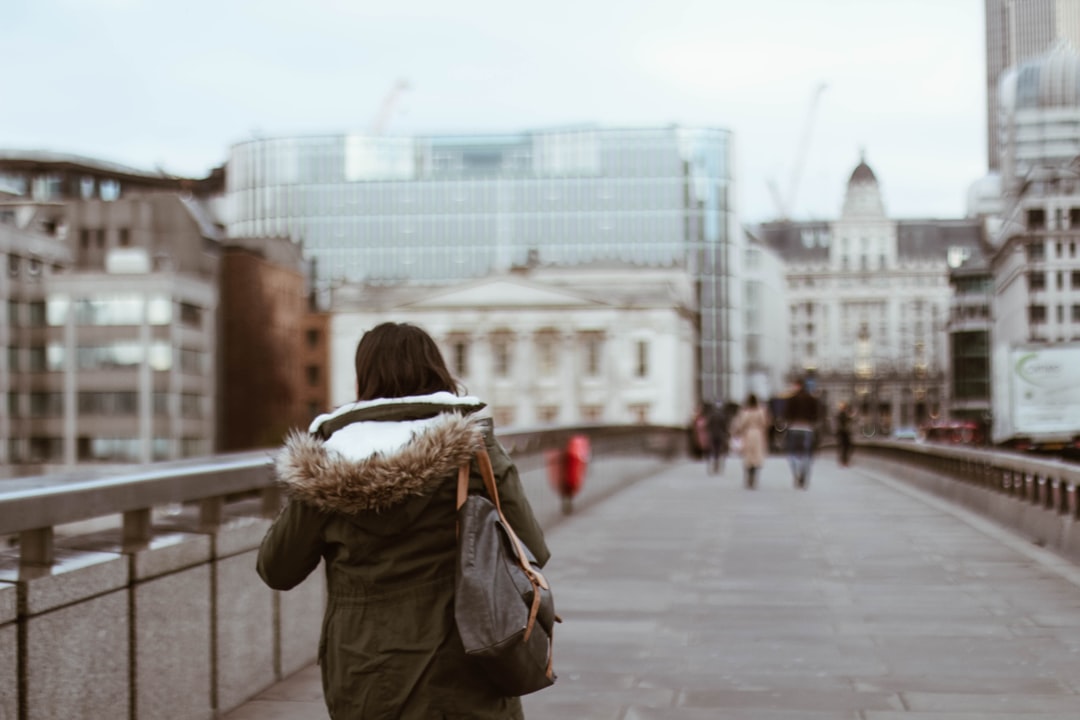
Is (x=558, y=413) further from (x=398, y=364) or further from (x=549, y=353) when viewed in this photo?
(x=398, y=364)

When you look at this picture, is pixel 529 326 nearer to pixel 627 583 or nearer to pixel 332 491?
pixel 627 583

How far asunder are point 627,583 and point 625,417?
10271 centimetres

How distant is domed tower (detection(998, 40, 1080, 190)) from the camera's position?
120875 mm

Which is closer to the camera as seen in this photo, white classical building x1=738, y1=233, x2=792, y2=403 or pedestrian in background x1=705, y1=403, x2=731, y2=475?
pedestrian in background x1=705, y1=403, x2=731, y2=475

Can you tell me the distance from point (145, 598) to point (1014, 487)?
42.0 feet

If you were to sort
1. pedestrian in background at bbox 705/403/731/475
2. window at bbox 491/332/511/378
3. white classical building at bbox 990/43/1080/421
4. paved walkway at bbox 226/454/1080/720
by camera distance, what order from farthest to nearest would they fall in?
window at bbox 491/332/511/378 < white classical building at bbox 990/43/1080/421 < pedestrian in background at bbox 705/403/731/475 < paved walkway at bbox 226/454/1080/720

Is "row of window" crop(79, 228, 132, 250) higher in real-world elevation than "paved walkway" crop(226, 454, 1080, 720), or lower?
higher

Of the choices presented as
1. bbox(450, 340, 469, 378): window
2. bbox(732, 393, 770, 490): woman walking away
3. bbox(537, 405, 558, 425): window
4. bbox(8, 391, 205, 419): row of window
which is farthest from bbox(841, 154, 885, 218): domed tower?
bbox(732, 393, 770, 490): woman walking away

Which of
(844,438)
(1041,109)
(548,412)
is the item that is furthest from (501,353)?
(844,438)

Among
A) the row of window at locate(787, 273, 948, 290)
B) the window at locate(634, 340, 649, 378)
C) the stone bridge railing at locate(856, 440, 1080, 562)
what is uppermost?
the row of window at locate(787, 273, 948, 290)

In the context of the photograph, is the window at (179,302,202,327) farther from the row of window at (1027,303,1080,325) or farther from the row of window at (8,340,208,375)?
the row of window at (1027,303,1080,325)

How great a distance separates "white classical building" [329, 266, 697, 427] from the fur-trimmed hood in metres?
108

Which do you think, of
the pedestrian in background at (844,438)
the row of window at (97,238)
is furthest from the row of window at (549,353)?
the pedestrian in background at (844,438)

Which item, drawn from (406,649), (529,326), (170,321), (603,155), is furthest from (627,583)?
(603,155)
